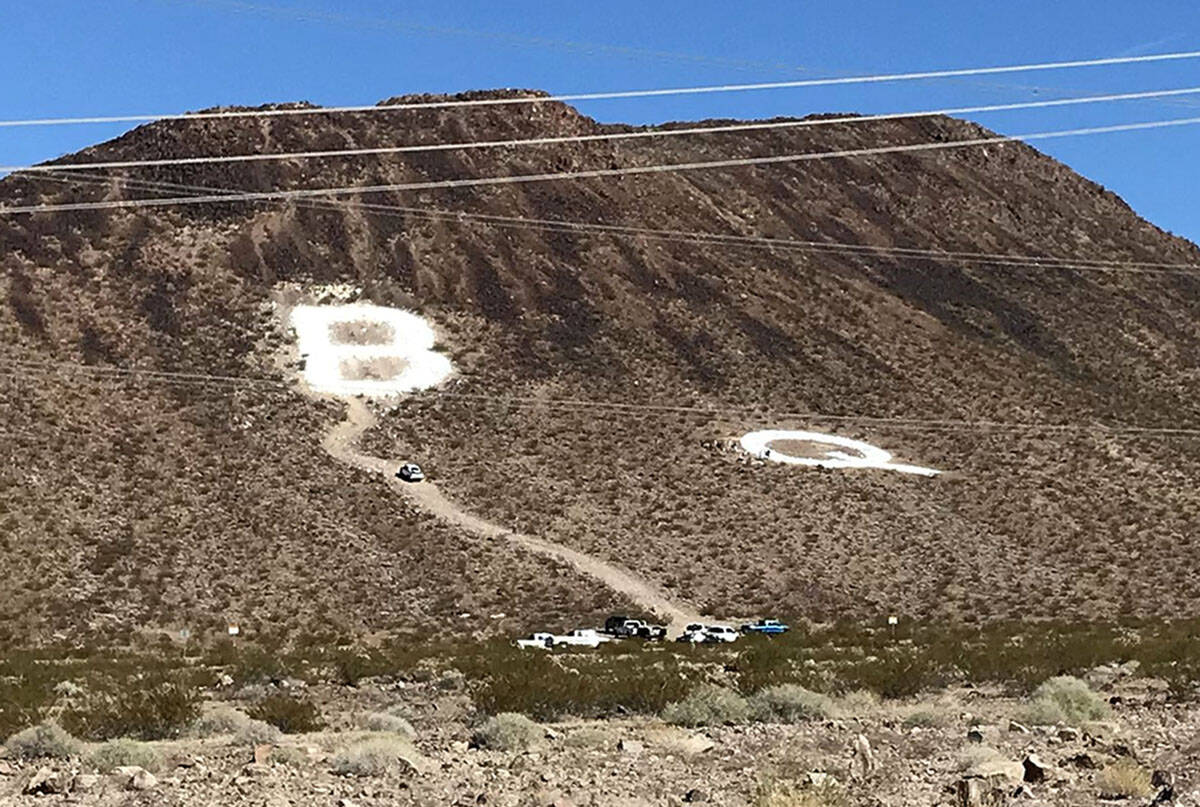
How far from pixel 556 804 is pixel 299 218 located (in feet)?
249

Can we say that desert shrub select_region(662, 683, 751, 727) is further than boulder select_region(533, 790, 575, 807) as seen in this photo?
Yes

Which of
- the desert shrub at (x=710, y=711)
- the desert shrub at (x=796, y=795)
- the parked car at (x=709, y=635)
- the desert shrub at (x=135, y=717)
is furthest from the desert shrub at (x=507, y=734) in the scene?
the parked car at (x=709, y=635)

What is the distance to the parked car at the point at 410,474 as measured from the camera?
58938 mm

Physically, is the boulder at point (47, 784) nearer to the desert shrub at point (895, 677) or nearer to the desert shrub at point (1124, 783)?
the desert shrub at point (1124, 783)

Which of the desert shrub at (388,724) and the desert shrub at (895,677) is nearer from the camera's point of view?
the desert shrub at (388,724)

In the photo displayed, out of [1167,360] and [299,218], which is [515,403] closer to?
[299,218]

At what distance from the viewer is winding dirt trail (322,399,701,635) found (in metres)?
49.8

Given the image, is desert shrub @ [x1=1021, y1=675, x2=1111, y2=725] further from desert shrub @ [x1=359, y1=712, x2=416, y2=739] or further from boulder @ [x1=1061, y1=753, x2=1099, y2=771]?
desert shrub @ [x1=359, y1=712, x2=416, y2=739]

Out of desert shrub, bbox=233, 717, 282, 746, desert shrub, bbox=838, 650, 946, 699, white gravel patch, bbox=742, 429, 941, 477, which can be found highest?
white gravel patch, bbox=742, 429, 941, 477

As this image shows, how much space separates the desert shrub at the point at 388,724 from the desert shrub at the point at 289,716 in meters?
0.67

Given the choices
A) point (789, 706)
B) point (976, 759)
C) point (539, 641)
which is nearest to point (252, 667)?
point (789, 706)

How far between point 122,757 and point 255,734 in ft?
9.28

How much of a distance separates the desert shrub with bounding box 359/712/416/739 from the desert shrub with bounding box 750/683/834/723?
458 cm

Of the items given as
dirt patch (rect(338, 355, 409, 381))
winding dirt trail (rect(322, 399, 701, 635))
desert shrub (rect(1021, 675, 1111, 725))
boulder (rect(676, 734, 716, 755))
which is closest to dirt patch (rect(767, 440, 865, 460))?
winding dirt trail (rect(322, 399, 701, 635))
